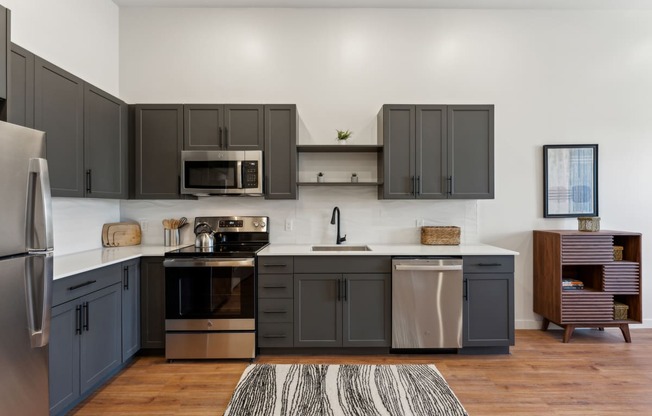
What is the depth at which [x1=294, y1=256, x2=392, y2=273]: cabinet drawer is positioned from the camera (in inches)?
117

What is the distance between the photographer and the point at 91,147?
2727 mm

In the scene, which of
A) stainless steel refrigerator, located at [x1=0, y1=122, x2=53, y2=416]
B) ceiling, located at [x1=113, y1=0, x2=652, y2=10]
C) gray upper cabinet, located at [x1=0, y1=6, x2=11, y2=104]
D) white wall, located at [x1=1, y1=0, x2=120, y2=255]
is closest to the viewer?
stainless steel refrigerator, located at [x1=0, y1=122, x2=53, y2=416]

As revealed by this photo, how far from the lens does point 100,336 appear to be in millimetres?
2414

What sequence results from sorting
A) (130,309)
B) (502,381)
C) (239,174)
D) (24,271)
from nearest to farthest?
(24,271) → (502,381) → (130,309) → (239,174)

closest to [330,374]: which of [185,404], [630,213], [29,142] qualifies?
[185,404]

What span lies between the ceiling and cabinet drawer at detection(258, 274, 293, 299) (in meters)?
2.75

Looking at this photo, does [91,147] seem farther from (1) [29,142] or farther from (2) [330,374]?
(2) [330,374]

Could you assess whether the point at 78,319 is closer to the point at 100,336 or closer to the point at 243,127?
the point at 100,336

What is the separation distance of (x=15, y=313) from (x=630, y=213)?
16.7 ft

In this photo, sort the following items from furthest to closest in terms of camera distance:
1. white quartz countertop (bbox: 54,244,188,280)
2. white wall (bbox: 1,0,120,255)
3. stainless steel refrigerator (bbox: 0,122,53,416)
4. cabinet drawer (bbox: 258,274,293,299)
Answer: cabinet drawer (bbox: 258,274,293,299) → white wall (bbox: 1,0,120,255) → white quartz countertop (bbox: 54,244,188,280) → stainless steel refrigerator (bbox: 0,122,53,416)

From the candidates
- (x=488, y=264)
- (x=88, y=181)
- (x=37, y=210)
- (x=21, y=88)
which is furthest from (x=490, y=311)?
(x=21, y=88)

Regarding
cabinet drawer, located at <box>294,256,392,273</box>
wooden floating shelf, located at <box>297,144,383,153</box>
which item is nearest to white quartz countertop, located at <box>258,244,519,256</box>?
cabinet drawer, located at <box>294,256,392,273</box>

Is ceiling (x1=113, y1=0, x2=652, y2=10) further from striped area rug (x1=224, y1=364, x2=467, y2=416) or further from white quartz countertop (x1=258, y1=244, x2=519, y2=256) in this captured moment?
striped area rug (x1=224, y1=364, x2=467, y2=416)

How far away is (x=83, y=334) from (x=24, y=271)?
85 centimetres
